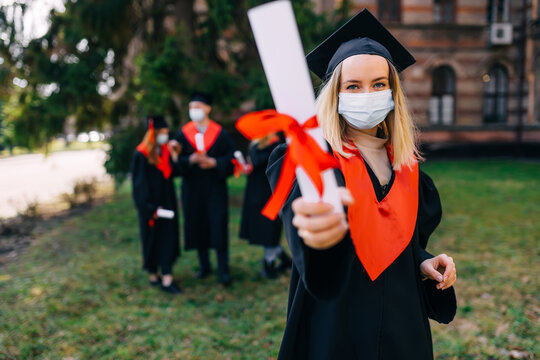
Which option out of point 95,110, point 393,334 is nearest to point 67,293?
point 393,334

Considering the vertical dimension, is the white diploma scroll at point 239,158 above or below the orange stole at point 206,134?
below

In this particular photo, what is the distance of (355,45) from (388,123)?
0.38m

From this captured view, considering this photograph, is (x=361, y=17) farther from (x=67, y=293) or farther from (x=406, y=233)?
(x=67, y=293)

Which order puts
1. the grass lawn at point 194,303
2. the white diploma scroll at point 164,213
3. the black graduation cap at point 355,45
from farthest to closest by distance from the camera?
1. the white diploma scroll at point 164,213
2. the grass lawn at point 194,303
3. the black graduation cap at point 355,45

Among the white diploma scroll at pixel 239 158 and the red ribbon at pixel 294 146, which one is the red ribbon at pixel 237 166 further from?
the red ribbon at pixel 294 146

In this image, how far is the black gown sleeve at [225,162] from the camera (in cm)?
519

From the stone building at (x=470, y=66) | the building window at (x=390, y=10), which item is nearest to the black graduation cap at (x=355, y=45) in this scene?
the stone building at (x=470, y=66)

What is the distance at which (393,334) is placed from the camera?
66.1 inches

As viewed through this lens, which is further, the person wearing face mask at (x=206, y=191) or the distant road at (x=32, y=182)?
the distant road at (x=32, y=182)

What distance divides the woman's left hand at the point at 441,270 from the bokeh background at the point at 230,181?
7.59 feet

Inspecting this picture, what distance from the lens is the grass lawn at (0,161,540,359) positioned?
12.6 ft

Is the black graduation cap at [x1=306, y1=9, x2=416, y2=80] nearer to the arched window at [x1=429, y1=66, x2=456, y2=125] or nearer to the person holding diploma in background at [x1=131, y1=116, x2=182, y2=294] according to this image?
the person holding diploma in background at [x1=131, y1=116, x2=182, y2=294]

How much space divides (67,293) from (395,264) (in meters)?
4.74

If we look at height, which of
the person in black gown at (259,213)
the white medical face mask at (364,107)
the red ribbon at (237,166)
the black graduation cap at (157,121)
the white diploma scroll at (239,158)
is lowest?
the person in black gown at (259,213)
